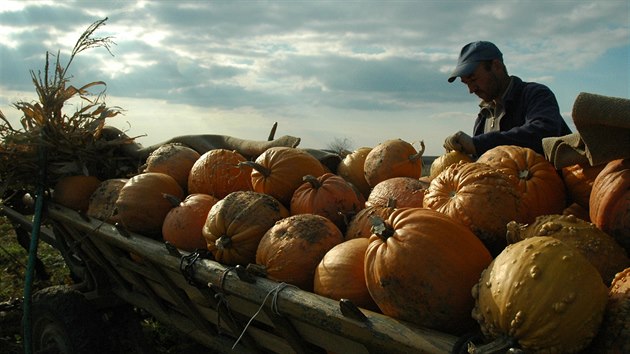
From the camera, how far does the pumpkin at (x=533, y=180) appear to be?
2.63 meters

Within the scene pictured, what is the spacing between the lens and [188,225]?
3.50m

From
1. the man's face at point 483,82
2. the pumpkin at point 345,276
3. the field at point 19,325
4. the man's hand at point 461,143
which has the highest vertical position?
the man's face at point 483,82

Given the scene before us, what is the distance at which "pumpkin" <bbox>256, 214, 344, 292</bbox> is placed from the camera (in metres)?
2.73

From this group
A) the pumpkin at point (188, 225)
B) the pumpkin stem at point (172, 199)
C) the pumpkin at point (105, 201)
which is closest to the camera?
the pumpkin at point (188, 225)

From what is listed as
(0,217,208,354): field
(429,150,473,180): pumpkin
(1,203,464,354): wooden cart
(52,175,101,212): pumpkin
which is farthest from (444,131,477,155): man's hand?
(52,175,101,212): pumpkin

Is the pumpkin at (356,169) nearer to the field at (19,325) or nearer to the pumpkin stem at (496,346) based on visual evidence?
the field at (19,325)

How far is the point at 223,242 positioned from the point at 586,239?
179cm

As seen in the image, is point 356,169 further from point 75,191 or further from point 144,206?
point 75,191

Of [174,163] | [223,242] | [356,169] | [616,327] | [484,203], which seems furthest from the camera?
[174,163]

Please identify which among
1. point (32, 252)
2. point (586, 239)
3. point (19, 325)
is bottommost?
point (19, 325)

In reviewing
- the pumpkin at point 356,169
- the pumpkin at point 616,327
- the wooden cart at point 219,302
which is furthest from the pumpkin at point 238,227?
the pumpkin at point 616,327

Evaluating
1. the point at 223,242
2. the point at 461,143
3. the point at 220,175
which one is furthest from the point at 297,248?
the point at 461,143

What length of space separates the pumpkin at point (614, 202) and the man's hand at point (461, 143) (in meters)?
1.66

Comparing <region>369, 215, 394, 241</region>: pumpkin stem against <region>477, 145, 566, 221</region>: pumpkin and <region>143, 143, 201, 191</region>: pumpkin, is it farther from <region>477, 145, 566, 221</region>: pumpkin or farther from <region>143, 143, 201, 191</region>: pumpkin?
<region>143, 143, 201, 191</region>: pumpkin
